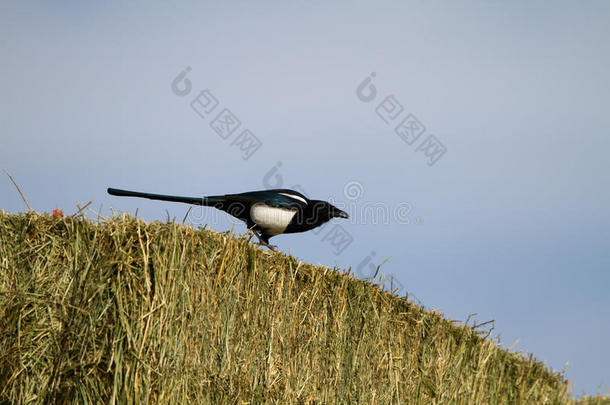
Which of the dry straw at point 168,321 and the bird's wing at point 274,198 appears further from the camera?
the bird's wing at point 274,198

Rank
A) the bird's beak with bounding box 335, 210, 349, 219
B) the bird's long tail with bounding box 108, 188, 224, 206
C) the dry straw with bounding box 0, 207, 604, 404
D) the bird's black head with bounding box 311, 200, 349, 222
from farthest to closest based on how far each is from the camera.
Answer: the bird's beak with bounding box 335, 210, 349, 219
the bird's black head with bounding box 311, 200, 349, 222
the bird's long tail with bounding box 108, 188, 224, 206
the dry straw with bounding box 0, 207, 604, 404

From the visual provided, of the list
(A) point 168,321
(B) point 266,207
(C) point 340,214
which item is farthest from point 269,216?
A: (A) point 168,321

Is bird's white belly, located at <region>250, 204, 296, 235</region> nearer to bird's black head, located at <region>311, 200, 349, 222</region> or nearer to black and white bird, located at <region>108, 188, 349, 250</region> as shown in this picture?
black and white bird, located at <region>108, 188, 349, 250</region>

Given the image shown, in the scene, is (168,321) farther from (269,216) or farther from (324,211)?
(324,211)

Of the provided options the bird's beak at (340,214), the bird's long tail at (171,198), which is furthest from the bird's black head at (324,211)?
the bird's long tail at (171,198)

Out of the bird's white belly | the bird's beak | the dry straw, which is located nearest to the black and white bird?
the bird's white belly

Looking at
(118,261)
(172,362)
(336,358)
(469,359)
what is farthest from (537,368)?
(118,261)

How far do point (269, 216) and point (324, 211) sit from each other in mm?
1123

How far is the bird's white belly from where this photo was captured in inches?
320

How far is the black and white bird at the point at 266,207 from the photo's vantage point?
8133mm

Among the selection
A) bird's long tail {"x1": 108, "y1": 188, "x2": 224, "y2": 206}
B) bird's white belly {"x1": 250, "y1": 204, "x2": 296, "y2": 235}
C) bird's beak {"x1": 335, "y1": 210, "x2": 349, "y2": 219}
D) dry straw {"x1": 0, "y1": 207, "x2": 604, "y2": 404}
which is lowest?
dry straw {"x1": 0, "y1": 207, "x2": 604, "y2": 404}

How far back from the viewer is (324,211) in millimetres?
8969

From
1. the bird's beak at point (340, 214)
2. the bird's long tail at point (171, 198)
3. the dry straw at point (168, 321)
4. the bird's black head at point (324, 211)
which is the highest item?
A: the bird's beak at point (340, 214)

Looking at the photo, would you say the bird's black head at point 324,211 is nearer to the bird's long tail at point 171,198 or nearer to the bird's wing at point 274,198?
the bird's wing at point 274,198
